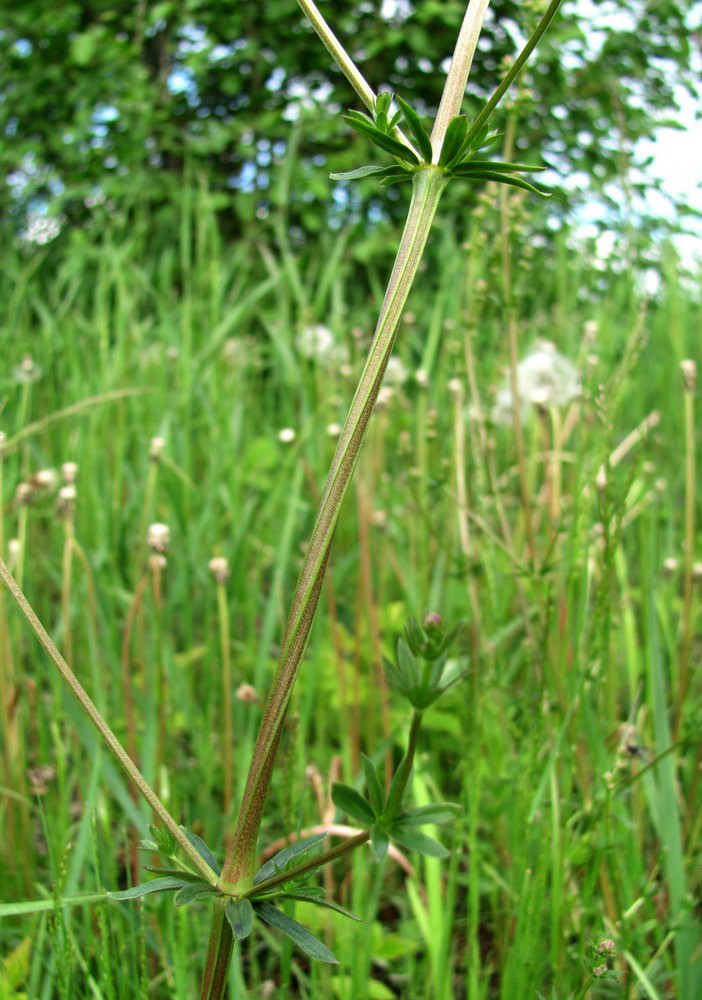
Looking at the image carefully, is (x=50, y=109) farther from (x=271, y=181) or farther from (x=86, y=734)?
(x=86, y=734)

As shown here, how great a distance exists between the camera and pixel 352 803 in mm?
427

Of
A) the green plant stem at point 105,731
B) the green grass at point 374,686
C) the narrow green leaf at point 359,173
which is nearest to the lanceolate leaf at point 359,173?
the narrow green leaf at point 359,173

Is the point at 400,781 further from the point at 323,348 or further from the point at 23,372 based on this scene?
the point at 323,348

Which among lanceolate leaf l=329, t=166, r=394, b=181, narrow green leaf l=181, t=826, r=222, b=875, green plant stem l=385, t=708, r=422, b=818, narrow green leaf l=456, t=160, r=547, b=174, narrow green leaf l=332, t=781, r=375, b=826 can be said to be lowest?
narrow green leaf l=181, t=826, r=222, b=875

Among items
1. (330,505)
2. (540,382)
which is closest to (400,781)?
(330,505)

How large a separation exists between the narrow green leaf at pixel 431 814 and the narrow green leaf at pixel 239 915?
0.08 meters

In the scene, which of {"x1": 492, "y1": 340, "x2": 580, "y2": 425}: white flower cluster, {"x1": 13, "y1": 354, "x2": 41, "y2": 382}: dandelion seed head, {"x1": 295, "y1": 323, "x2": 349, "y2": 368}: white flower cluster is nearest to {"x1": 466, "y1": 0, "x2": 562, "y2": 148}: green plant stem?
{"x1": 295, "y1": 323, "x2": 349, "y2": 368}: white flower cluster

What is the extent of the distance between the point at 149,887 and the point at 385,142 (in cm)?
33

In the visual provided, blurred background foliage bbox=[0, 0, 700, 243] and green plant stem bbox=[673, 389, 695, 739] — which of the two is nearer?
green plant stem bbox=[673, 389, 695, 739]

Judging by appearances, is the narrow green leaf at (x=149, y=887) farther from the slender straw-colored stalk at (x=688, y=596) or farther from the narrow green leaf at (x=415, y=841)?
the slender straw-colored stalk at (x=688, y=596)

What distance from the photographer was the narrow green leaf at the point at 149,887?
360 millimetres

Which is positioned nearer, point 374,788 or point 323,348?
point 374,788

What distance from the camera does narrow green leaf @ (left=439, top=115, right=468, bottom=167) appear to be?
→ 37 centimetres

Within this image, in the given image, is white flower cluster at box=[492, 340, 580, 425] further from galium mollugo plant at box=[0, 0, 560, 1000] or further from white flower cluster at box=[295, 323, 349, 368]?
galium mollugo plant at box=[0, 0, 560, 1000]
